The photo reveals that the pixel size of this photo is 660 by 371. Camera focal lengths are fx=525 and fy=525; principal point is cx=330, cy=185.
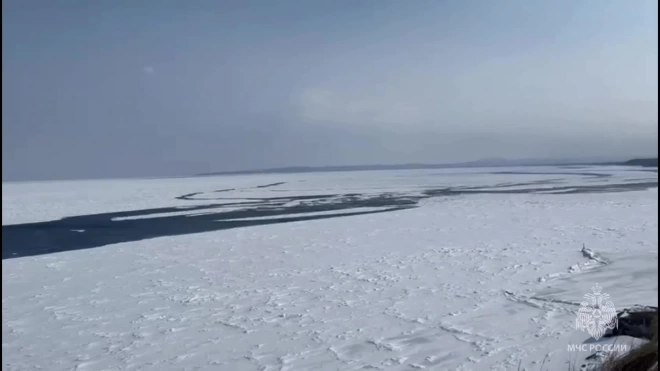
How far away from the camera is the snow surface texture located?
4004mm

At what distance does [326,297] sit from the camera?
18.3 ft

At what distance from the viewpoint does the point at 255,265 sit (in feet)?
24.3

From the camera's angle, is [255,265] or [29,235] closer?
[255,265]

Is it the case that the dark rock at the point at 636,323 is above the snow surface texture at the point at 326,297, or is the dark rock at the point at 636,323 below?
above

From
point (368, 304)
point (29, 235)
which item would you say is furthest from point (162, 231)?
point (368, 304)

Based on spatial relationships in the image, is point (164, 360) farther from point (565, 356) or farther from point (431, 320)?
point (565, 356)

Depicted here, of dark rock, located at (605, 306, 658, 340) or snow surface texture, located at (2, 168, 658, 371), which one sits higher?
dark rock, located at (605, 306, 658, 340)

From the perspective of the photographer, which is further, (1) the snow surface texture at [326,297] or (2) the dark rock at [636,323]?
(1) the snow surface texture at [326,297]

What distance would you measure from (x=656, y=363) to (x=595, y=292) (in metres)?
2.96

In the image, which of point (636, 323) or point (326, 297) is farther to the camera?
point (326, 297)

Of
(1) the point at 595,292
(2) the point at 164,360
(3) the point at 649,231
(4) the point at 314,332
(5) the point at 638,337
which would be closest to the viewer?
(5) the point at 638,337

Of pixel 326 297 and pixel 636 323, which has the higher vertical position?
A: pixel 636 323

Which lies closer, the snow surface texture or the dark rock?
the dark rock

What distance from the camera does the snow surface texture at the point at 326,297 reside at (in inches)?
158
